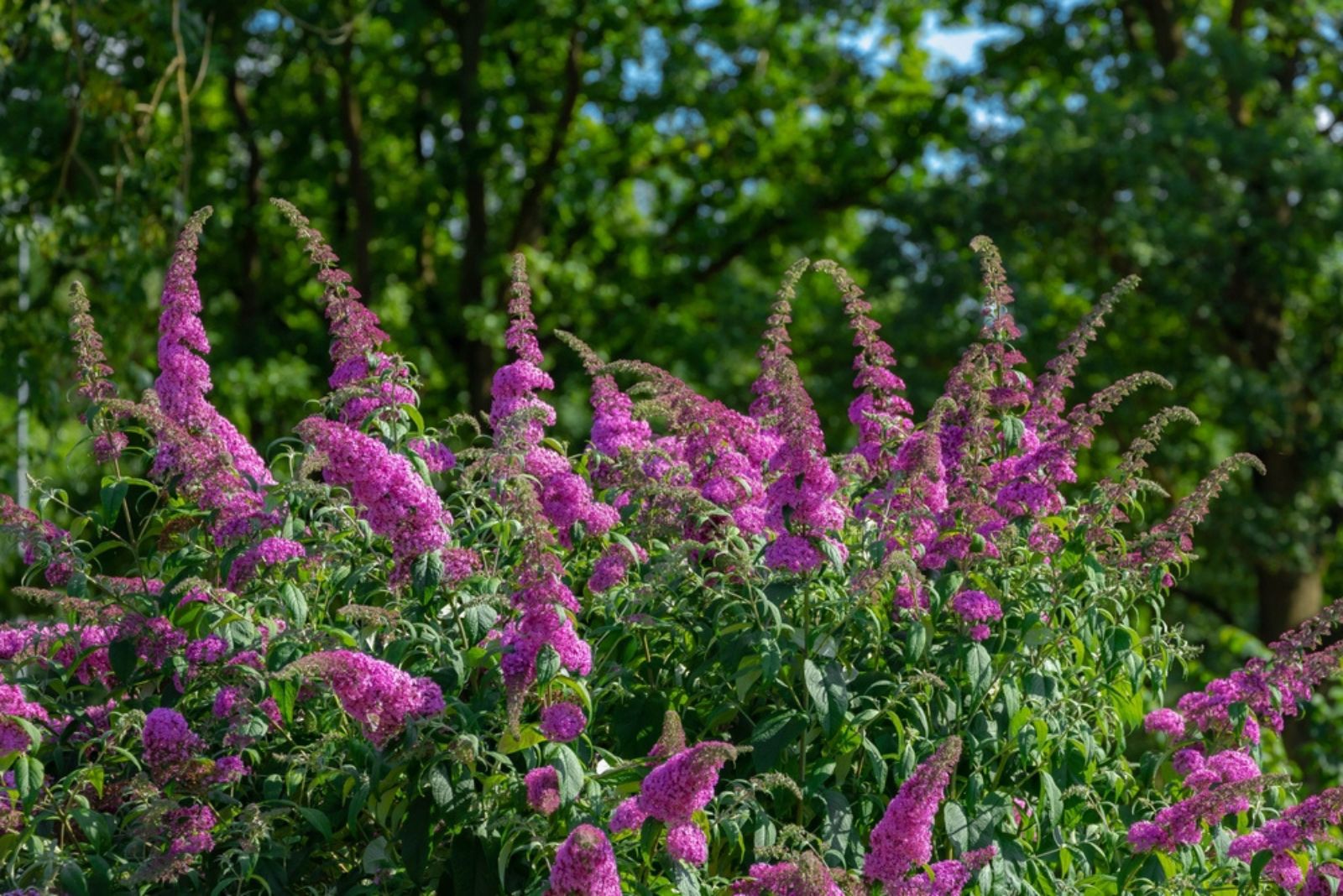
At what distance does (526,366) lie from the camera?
396 cm

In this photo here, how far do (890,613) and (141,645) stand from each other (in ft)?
4.88

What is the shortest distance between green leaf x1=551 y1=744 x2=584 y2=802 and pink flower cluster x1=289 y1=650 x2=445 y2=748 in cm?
24

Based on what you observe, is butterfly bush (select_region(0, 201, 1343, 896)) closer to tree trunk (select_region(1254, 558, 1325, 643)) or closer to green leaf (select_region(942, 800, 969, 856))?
green leaf (select_region(942, 800, 969, 856))

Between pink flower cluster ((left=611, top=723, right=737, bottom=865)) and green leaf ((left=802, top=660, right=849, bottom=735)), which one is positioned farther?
green leaf ((left=802, top=660, right=849, bottom=735))

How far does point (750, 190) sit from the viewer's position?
18.5 m

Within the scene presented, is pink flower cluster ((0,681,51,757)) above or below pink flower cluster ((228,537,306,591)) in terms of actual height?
below

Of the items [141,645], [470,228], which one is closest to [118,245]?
[470,228]

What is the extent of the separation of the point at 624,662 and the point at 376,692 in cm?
72

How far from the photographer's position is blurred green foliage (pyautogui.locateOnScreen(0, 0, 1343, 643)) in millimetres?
13367

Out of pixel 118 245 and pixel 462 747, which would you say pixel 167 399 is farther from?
pixel 118 245

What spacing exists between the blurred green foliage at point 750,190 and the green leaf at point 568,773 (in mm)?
8072

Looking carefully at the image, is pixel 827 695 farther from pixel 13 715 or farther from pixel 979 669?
pixel 13 715

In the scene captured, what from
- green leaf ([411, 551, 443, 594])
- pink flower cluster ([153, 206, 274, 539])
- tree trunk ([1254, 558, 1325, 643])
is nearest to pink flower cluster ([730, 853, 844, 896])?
green leaf ([411, 551, 443, 594])

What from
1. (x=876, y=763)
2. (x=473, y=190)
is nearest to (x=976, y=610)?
(x=876, y=763)
